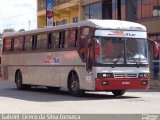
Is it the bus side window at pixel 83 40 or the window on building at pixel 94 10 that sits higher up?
the window on building at pixel 94 10

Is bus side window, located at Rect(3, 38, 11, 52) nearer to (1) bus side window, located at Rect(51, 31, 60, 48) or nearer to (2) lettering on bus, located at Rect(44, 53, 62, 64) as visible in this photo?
(2) lettering on bus, located at Rect(44, 53, 62, 64)

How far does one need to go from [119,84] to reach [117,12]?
20.3 meters

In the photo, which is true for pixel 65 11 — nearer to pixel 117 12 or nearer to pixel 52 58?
pixel 117 12

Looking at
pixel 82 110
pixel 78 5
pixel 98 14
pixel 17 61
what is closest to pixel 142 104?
pixel 82 110

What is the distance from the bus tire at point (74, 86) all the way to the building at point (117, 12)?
321 inches

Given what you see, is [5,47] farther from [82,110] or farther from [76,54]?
[82,110]

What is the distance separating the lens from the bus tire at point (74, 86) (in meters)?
23.6

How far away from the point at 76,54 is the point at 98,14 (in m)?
25.9

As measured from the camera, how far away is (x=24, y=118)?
14.9 meters

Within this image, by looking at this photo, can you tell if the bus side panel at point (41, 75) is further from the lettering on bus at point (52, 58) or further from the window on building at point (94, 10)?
the window on building at point (94, 10)

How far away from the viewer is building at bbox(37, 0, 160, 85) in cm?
4091

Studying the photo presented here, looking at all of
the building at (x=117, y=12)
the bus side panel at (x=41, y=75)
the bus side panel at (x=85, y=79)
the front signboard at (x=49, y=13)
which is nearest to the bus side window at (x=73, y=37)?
the bus side panel at (x=85, y=79)

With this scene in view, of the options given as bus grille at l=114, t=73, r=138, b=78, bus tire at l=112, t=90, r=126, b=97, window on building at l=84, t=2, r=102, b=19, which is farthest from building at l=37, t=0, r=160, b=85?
bus grille at l=114, t=73, r=138, b=78

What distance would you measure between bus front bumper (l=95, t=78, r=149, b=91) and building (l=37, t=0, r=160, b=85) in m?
8.49
